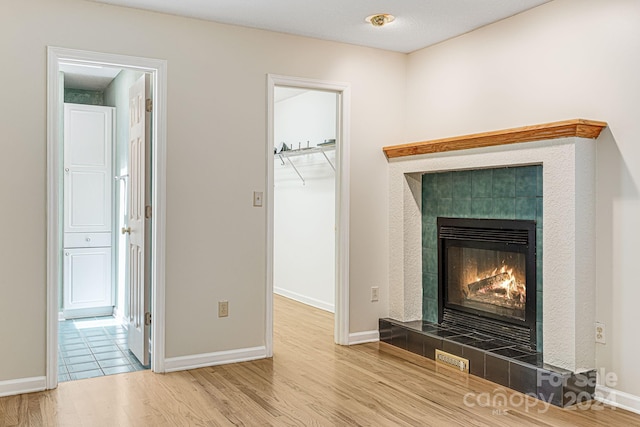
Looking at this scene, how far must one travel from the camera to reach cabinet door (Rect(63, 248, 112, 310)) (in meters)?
5.51

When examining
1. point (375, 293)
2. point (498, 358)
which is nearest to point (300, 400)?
point (498, 358)

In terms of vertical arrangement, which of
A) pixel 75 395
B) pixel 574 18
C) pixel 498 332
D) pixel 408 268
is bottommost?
pixel 75 395

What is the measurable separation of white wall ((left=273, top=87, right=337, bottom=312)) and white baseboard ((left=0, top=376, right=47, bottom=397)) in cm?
307

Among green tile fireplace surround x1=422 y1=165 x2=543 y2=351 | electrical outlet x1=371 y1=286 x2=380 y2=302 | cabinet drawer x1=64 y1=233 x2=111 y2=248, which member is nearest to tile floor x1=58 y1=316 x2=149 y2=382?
cabinet drawer x1=64 y1=233 x2=111 y2=248

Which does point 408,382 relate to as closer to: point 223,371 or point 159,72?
point 223,371

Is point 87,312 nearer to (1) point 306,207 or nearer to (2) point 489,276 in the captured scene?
(1) point 306,207

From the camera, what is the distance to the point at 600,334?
10.6ft

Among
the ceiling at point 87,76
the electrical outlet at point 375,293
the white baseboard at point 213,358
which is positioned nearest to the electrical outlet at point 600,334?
the electrical outlet at point 375,293

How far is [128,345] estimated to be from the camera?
14.4 ft

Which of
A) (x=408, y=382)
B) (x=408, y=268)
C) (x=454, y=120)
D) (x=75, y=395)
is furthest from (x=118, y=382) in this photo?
(x=454, y=120)

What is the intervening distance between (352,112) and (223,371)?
2188 mm

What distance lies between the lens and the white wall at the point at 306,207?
19.5 ft

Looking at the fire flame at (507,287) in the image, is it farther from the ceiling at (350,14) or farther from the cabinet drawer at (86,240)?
the cabinet drawer at (86,240)

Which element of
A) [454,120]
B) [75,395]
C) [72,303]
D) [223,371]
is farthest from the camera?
[72,303]
